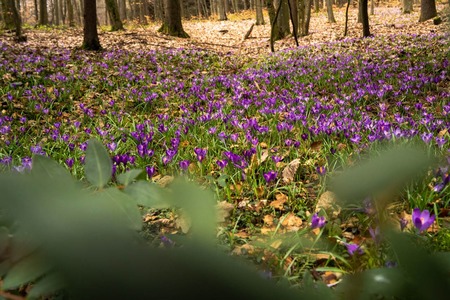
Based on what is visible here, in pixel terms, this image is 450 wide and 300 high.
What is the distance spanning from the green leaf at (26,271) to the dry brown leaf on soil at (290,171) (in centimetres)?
266

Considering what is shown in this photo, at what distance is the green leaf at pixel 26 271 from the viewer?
0.92 feet

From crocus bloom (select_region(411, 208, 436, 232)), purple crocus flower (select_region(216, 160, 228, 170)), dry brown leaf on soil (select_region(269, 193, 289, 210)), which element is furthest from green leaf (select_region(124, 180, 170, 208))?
purple crocus flower (select_region(216, 160, 228, 170))

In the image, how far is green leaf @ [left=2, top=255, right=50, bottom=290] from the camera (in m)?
0.28

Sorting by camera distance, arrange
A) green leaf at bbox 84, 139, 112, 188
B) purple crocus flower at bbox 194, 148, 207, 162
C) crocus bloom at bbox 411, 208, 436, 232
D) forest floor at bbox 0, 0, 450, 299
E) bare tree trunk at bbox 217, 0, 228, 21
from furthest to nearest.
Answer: bare tree trunk at bbox 217, 0, 228, 21
purple crocus flower at bbox 194, 148, 207, 162
forest floor at bbox 0, 0, 450, 299
crocus bloom at bbox 411, 208, 436, 232
green leaf at bbox 84, 139, 112, 188

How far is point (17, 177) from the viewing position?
0.34 metres

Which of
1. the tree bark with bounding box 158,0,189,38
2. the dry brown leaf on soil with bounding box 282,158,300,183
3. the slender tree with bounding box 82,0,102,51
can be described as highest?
the tree bark with bounding box 158,0,189,38

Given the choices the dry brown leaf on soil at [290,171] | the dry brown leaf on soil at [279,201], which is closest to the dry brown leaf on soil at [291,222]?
the dry brown leaf on soil at [279,201]

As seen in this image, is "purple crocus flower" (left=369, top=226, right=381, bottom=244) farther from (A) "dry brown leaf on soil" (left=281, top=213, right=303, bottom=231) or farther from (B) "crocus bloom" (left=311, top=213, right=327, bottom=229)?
(A) "dry brown leaf on soil" (left=281, top=213, right=303, bottom=231)

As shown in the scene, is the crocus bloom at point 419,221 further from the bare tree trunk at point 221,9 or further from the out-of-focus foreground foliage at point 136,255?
the bare tree trunk at point 221,9

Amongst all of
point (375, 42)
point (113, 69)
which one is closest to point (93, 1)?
point (113, 69)

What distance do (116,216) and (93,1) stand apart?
11.2 m

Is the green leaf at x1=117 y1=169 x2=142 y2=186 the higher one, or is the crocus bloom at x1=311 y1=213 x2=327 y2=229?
the green leaf at x1=117 y1=169 x2=142 y2=186

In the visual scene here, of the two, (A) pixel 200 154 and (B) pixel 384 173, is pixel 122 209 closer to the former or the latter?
(B) pixel 384 173

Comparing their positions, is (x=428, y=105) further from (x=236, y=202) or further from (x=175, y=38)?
(x=175, y=38)
